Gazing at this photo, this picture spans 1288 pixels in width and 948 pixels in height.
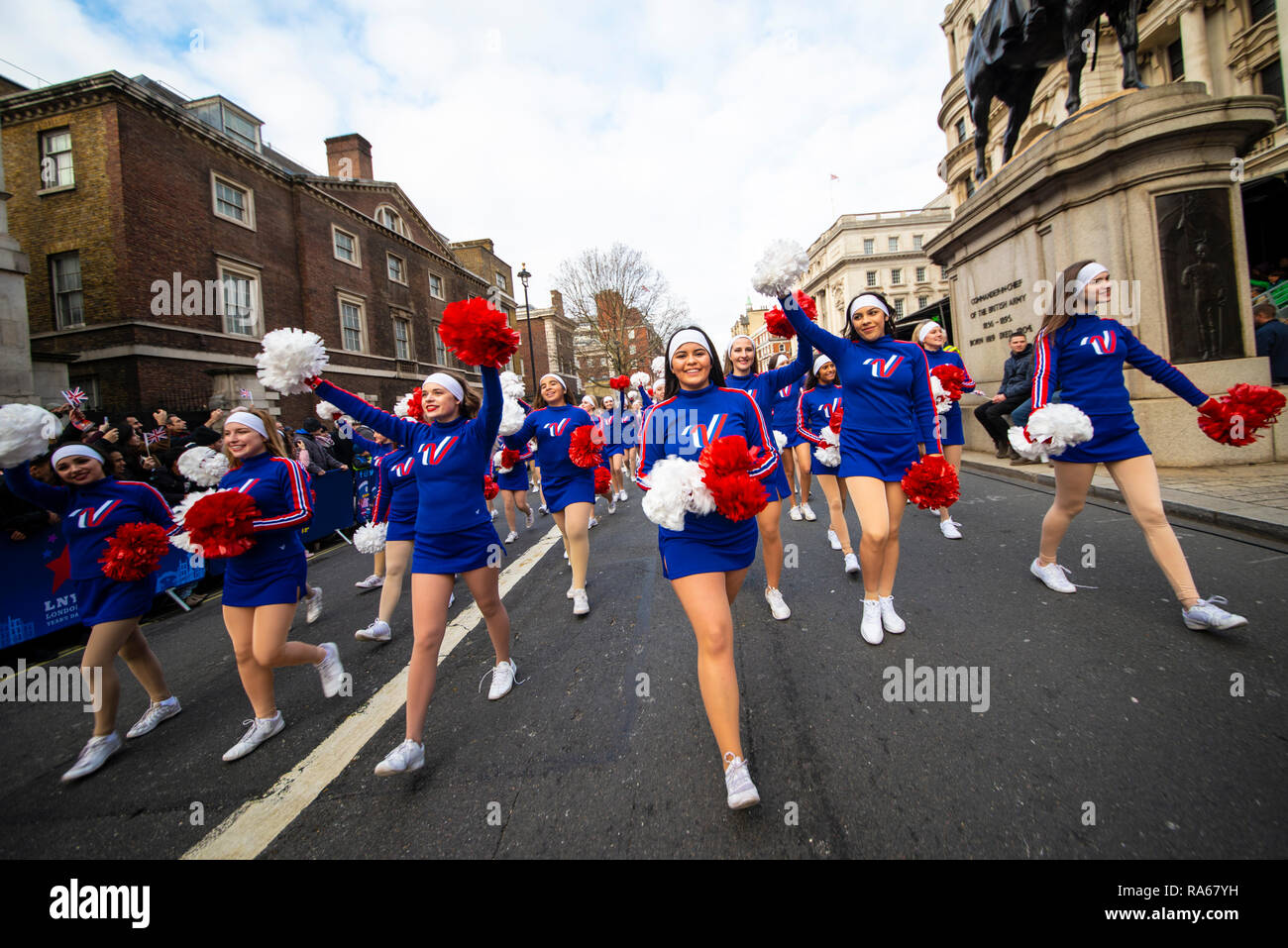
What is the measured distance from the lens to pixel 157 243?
16234mm

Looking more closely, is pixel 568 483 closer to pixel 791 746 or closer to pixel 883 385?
pixel 883 385

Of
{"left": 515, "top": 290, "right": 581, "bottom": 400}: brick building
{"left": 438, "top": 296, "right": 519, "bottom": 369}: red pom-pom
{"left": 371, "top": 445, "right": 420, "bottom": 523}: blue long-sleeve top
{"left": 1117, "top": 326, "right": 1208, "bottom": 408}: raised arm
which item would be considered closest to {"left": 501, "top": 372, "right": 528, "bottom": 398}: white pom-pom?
{"left": 371, "top": 445, "right": 420, "bottom": 523}: blue long-sleeve top

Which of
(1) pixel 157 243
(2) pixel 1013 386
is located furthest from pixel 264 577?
(1) pixel 157 243

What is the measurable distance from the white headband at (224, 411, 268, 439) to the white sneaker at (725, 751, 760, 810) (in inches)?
132

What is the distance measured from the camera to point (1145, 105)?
7488mm

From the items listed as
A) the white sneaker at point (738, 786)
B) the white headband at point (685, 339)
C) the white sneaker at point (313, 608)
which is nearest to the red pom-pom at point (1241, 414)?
the white headband at point (685, 339)

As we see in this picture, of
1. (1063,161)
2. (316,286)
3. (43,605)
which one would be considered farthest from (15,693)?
(316,286)

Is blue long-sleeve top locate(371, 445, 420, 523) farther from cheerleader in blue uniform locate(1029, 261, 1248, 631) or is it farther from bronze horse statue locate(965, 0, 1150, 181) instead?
bronze horse statue locate(965, 0, 1150, 181)

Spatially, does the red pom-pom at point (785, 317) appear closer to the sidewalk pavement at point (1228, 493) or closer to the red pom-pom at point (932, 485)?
the red pom-pom at point (932, 485)

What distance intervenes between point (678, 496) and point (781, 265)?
5.86ft

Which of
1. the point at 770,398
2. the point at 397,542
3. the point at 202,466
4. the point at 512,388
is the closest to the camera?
the point at 202,466
